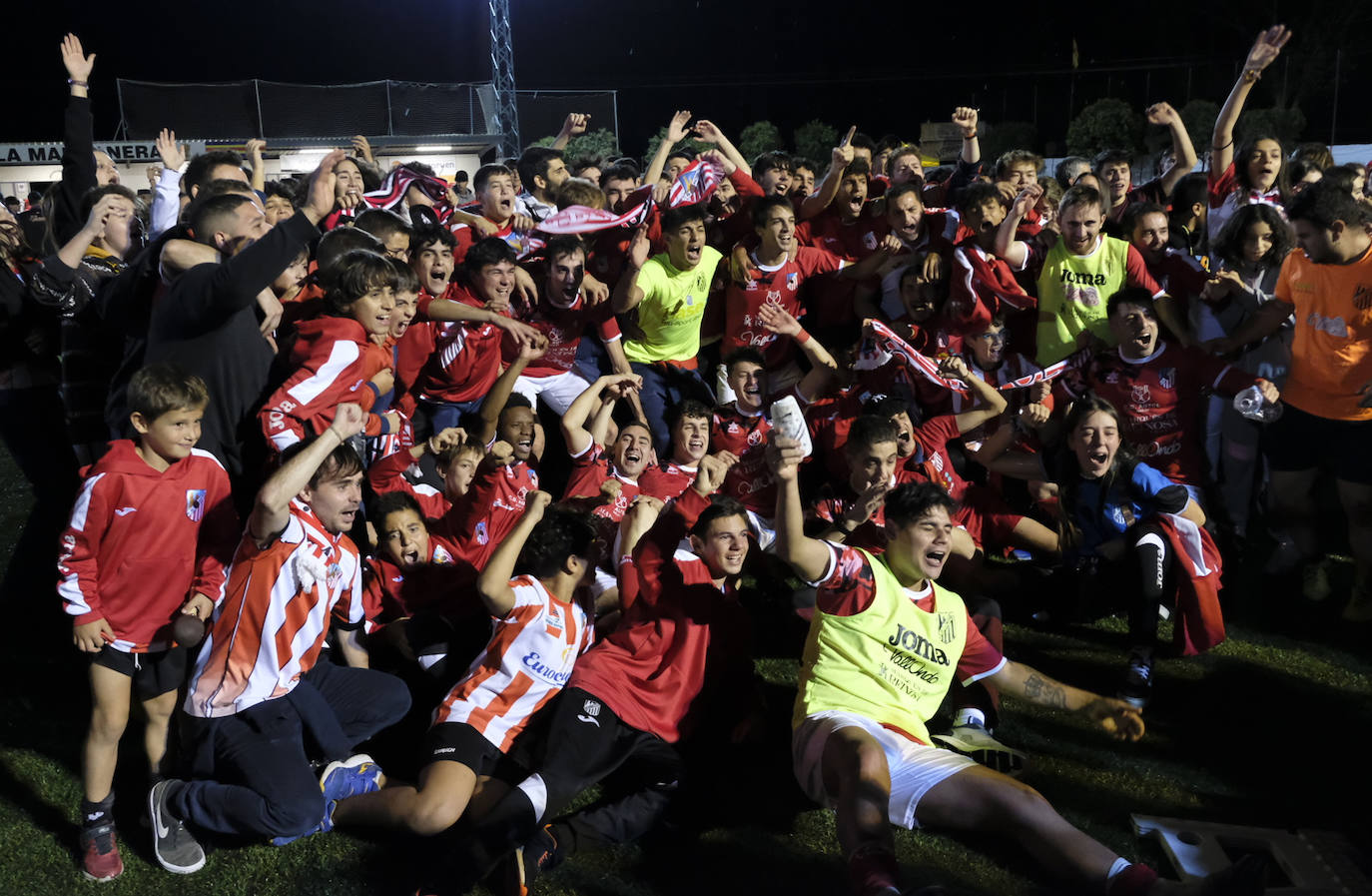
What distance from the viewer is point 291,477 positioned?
351cm

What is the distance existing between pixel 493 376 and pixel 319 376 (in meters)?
2.28

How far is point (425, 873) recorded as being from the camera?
3.45m

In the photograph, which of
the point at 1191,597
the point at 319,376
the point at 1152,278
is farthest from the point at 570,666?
the point at 1152,278

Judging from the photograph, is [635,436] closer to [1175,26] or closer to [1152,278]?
[1152,278]

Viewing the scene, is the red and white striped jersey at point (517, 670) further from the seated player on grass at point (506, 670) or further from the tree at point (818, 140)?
the tree at point (818, 140)

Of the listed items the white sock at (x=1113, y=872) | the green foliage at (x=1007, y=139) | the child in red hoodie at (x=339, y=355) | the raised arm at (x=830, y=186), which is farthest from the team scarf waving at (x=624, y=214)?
the green foliage at (x=1007, y=139)

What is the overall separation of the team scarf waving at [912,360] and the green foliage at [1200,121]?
20932mm

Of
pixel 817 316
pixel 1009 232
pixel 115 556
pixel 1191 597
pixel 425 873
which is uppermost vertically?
pixel 1009 232

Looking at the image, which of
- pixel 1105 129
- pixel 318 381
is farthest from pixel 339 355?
pixel 1105 129

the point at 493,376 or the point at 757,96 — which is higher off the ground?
the point at 757,96

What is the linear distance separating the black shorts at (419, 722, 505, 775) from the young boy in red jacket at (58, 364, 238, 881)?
0.92 m

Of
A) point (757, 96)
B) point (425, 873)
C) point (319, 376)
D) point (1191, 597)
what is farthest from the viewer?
point (757, 96)

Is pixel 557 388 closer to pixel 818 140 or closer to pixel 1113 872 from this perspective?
pixel 1113 872

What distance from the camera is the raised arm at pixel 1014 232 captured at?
5.95 meters
